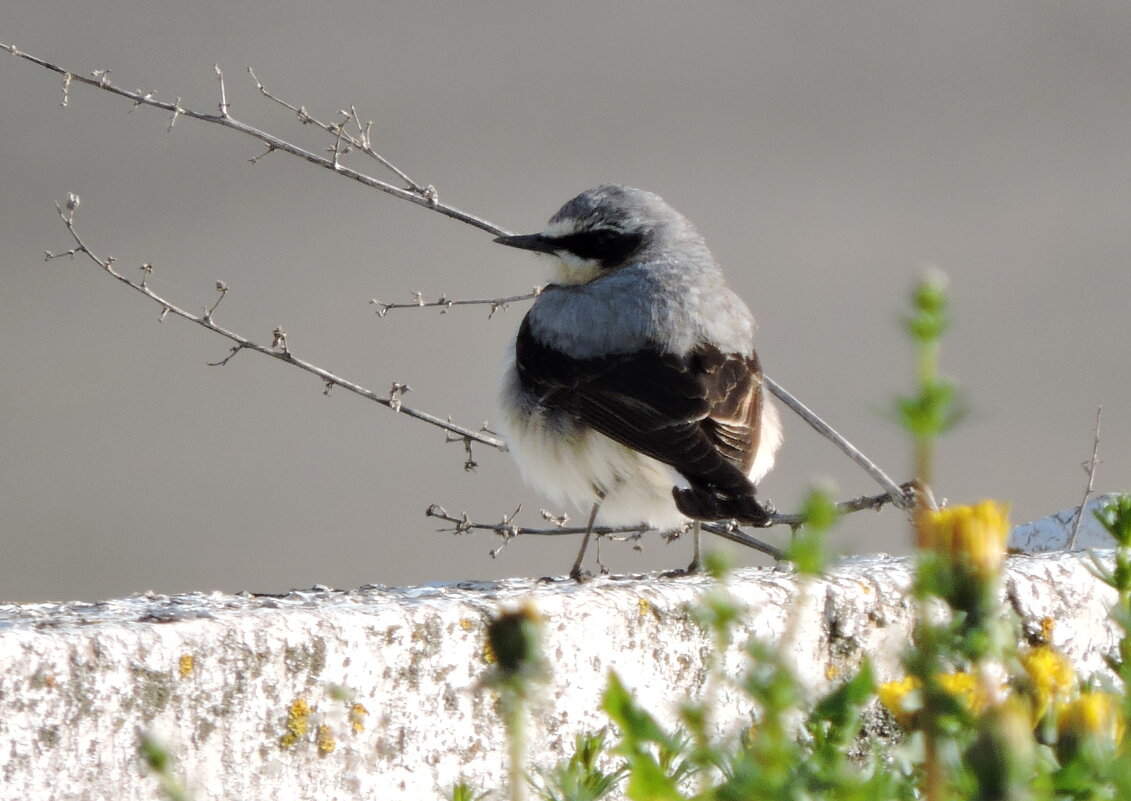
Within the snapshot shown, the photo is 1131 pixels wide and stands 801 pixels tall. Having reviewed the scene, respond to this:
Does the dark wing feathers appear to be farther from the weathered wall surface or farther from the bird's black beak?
the weathered wall surface

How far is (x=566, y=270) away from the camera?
5090 mm

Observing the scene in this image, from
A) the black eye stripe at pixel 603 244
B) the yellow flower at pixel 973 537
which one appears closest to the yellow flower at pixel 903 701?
the yellow flower at pixel 973 537

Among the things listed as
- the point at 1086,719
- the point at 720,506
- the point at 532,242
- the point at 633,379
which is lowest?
the point at 1086,719

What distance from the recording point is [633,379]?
4.31 m

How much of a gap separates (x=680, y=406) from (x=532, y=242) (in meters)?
1.12

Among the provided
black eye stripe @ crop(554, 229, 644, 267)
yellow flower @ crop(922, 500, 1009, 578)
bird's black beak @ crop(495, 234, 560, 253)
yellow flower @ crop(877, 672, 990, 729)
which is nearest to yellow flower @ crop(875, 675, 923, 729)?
yellow flower @ crop(877, 672, 990, 729)

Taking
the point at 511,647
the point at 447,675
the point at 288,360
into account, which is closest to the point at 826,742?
the point at 511,647

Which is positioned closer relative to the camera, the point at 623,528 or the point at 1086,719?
the point at 1086,719

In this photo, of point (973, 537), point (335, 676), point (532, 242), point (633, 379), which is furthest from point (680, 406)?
point (973, 537)

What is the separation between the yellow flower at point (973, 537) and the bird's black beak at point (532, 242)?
397 centimetres

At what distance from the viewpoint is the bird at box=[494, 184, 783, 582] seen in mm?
4094

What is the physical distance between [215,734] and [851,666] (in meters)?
1.10

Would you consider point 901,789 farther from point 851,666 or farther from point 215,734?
point 851,666

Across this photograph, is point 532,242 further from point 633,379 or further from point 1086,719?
point 1086,719
